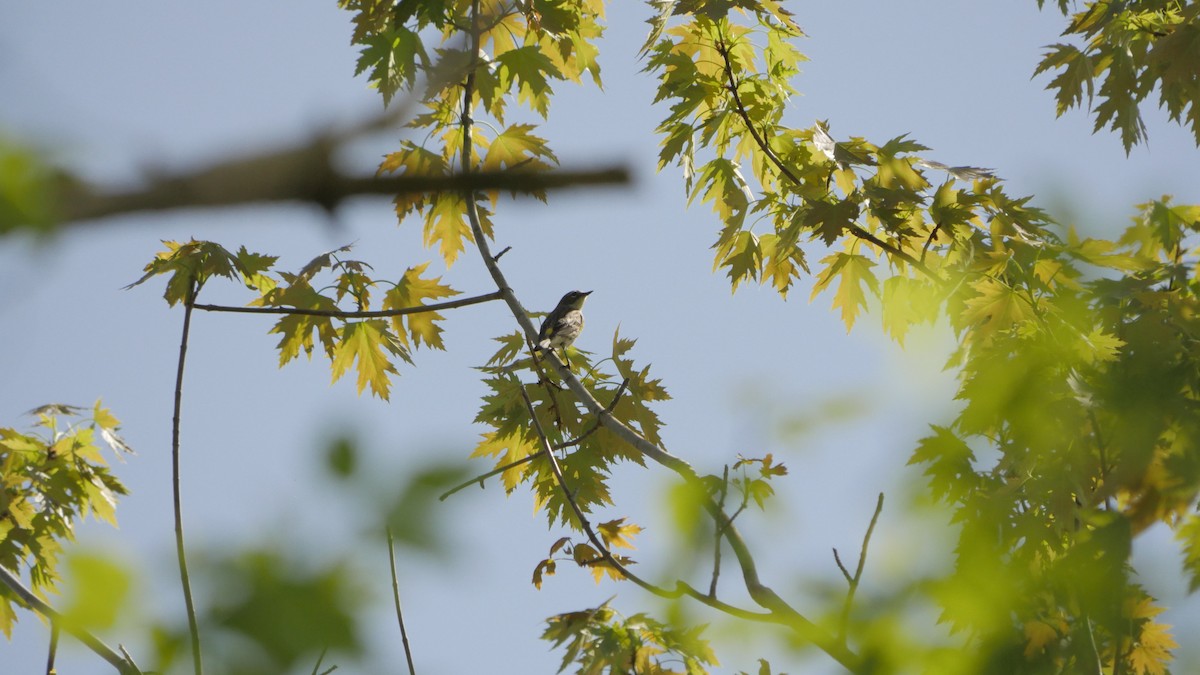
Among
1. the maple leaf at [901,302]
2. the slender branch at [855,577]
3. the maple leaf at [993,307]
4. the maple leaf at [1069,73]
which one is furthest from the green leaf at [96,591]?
the maple leaf at [1069,73]

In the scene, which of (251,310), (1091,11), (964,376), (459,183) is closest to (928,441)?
(459,183)

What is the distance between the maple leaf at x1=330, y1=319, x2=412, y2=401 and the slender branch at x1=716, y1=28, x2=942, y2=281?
1950 mm

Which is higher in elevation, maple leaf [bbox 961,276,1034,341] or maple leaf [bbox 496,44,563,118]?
maple leaf [bbox 496,44,563,118]

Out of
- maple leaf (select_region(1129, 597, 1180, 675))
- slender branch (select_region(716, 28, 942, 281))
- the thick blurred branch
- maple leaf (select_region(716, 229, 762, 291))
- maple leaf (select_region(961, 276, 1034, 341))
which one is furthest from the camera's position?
maple leaf (select_region(716, 229, 762, 291))

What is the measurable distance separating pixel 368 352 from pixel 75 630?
4.07 meters

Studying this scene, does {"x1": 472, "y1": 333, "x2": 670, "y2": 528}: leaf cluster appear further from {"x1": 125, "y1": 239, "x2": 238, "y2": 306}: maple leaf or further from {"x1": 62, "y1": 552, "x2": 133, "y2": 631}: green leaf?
{"x1": 62, "y1": 552, "x2": 133, "y2": 631}: green leaf

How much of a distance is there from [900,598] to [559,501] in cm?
341

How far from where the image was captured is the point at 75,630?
30.0 inches

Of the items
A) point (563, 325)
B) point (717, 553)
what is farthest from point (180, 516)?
point (563, 325)

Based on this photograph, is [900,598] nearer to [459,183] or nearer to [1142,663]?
[459,183]

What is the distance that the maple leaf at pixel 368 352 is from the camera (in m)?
4.70

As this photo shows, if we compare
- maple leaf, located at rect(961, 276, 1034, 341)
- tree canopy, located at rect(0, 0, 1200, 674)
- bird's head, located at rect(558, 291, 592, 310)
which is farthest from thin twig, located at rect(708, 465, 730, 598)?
bird's head, located at rect(558, 291, 592, 310)

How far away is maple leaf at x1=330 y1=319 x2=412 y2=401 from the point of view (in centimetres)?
470

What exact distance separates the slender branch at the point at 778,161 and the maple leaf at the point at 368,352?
195cm
